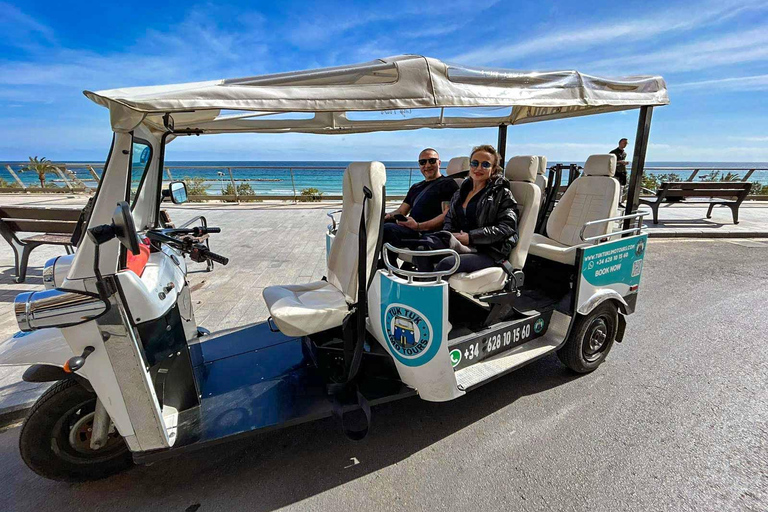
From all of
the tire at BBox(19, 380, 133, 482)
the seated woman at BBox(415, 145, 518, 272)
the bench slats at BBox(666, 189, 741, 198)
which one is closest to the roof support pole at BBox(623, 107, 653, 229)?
the seated woman at BBox(415, 145, 518, 272)

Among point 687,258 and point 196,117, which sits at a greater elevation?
point 196,117

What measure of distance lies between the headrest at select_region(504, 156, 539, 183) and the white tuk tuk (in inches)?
0.7

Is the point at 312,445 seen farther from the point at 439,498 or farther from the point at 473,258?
the point at 473,258

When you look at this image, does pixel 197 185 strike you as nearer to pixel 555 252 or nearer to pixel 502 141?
pixel 502 141

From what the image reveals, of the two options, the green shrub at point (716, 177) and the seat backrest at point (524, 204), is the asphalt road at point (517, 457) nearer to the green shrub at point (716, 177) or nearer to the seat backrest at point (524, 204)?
the seat backrest at point (524, 204)

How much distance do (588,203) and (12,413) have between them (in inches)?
211

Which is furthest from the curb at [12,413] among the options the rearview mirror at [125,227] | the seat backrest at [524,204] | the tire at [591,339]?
the tire at [591,339]

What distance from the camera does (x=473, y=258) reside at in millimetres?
2828

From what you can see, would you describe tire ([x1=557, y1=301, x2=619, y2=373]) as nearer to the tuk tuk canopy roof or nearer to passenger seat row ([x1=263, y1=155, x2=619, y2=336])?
passenger seat row ([x1=263, y1=155, x2=619, y2=336])

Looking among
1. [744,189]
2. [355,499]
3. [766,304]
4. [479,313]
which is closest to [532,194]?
[479,313]

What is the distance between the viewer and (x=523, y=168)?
331 centimetres

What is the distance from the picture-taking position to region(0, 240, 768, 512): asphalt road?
6.83 feet

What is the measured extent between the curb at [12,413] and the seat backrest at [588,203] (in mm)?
4917

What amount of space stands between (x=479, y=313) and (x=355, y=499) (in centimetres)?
155
